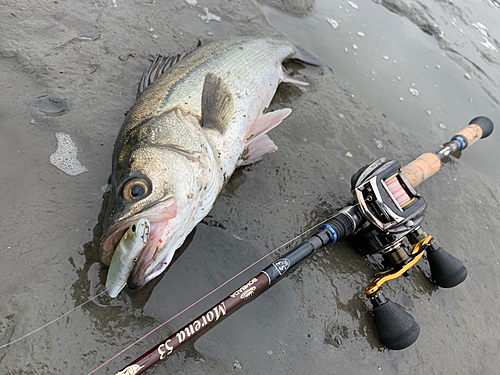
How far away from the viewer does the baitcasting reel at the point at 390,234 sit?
2.11 m

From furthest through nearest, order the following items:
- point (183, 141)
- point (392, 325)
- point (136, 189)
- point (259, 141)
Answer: point (259, 141)
point (183, 141)
point (392, 325)
point (136, 189)

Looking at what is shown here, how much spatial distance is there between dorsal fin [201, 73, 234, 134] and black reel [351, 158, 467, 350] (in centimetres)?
123

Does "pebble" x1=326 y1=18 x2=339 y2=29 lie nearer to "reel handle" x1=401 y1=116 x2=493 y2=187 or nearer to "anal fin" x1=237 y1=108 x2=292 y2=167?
"reel handle" x1=401 y1=116 x2=493 y2=187

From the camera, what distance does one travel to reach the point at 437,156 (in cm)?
304

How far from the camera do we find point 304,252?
2150 mm

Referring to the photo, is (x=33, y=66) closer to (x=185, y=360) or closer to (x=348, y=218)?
(x=185, y=360)

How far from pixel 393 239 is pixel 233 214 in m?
1.27

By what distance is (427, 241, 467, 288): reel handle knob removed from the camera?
2377 millimetres

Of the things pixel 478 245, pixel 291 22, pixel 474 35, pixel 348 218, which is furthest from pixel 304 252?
pixel 474 35

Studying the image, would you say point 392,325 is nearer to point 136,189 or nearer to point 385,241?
point 385,241

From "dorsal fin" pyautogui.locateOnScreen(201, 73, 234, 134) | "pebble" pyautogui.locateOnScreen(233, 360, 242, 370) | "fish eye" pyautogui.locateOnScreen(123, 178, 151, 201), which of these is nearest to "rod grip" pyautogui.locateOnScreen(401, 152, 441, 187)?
"dorsal fin" pyautogui.locateOnScreen(201, 73, 234, 134)

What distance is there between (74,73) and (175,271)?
2361 mm

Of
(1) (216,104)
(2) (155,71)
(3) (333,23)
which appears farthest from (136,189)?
(3) (333,23)

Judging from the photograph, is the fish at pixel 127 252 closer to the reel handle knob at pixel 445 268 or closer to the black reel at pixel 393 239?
the black reel at pixel 393 239
